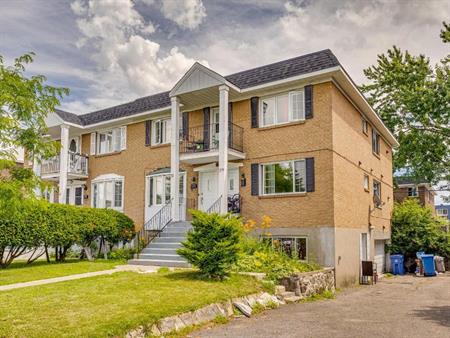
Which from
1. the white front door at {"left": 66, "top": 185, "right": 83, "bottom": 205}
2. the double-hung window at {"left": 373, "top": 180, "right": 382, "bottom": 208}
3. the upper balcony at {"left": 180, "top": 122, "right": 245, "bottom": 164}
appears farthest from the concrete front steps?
the double-hung window at {"left": 373, "top": 180, "right": 382, "bottom": 208}

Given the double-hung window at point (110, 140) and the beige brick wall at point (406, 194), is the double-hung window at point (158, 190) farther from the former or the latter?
the beige brick wall at point (406, 194)

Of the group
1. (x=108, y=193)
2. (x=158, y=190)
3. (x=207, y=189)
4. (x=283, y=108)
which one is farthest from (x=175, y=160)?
(x=108, y=193)

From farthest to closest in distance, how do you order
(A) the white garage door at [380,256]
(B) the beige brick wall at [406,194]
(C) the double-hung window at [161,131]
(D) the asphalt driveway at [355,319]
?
(B) the beige brick wall at [406,194] < (A) the white garage door at [380,256] < (C) the double-hung window at [161,131] < (D) the asphalt driveway at [355,319]

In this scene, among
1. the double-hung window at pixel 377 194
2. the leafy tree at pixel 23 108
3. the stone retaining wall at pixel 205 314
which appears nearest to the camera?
the leafy tree at pixel 23 108

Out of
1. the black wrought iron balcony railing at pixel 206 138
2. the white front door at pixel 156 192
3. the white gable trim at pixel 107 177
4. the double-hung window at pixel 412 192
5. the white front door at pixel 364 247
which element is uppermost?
the black wrought iron balcony railing at pixel 206 138

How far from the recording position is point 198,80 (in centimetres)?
1766

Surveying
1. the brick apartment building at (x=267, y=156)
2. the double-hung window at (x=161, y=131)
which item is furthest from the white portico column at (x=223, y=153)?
the double-hung window at (x=161, y=131)

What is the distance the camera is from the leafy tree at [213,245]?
11.2 m

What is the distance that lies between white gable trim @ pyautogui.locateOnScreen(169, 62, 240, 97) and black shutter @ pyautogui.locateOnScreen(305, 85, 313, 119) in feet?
9.40

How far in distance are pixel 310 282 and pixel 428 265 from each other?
38.1 feet

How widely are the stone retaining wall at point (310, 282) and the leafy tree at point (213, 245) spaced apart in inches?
77.0

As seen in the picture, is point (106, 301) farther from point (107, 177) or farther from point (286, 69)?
point (107, 177)

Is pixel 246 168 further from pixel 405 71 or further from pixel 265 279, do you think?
pixel 405 71

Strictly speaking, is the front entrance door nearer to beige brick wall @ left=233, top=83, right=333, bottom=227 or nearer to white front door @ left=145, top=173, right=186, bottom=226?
white front door @ left=145, top=173, right=186, bottom=226
